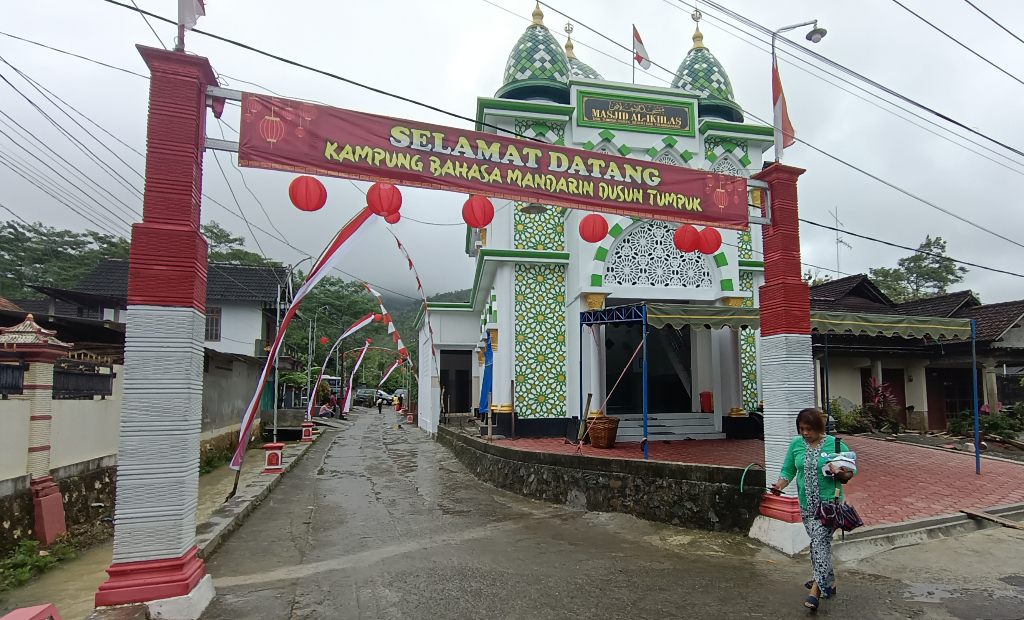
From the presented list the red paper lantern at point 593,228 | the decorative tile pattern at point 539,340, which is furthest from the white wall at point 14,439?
the decorative tile pattern at point 539,340

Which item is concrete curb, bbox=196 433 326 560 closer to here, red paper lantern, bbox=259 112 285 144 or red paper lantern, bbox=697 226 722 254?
red paper lantern, bbox=259 112 285 144

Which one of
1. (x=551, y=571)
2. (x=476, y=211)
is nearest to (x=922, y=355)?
(x=551, y=571)

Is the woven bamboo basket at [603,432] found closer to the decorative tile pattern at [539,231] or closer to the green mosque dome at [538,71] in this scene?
the decorative tile pattern at [539,231]

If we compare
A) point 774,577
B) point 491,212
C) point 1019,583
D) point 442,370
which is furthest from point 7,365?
point 442,370

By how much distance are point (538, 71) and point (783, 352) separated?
9298 mm

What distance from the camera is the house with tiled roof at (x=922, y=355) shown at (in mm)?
16391

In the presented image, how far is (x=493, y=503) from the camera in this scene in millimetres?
9141

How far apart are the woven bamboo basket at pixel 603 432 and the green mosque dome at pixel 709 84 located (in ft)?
27.5

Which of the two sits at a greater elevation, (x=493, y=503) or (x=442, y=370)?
(x=442, y=370)

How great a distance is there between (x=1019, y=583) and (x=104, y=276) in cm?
3065

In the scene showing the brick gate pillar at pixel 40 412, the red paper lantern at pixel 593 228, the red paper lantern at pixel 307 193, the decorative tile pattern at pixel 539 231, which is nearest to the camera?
the red paper lantern at pixel 307 193

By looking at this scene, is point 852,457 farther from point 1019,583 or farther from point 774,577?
point 1019,583

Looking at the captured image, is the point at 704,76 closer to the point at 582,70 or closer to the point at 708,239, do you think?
the point at 582,70

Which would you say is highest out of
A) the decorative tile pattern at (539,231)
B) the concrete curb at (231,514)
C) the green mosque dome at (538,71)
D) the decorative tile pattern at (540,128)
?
the green mosque dome at (538,71)
